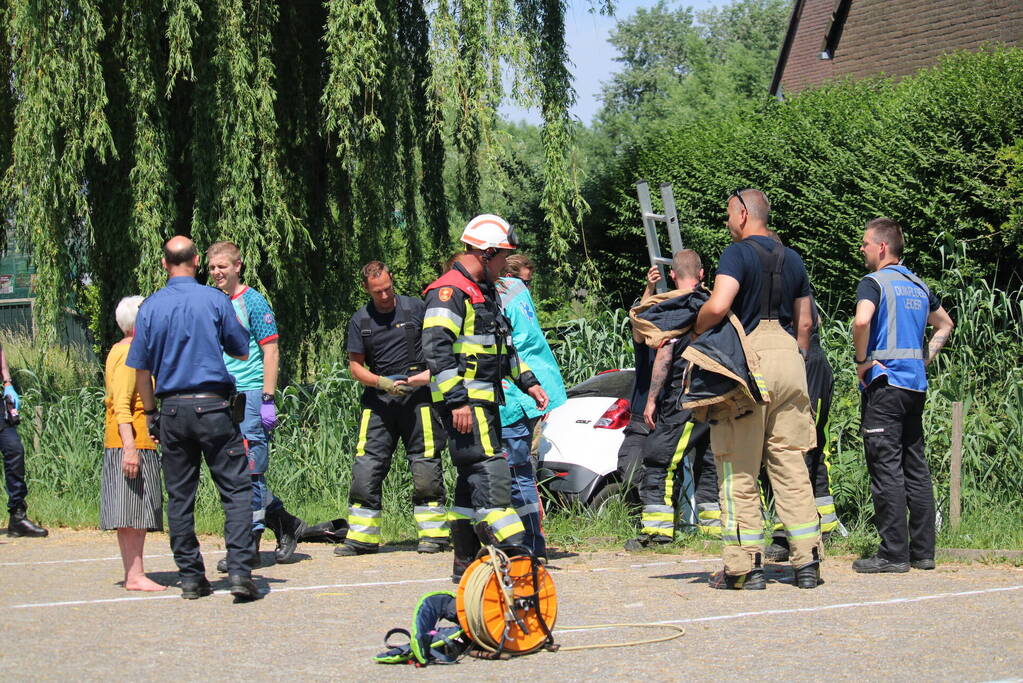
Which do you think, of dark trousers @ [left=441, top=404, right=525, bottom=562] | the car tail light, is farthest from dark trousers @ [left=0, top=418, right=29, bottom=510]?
dark trousers @ [left=441, top=404, right=525, bottom=562]

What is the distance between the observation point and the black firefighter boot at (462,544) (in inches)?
293

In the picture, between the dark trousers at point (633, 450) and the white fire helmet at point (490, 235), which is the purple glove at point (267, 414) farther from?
the dark trousers at point (633, 450)

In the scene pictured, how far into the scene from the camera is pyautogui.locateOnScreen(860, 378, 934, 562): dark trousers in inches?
293

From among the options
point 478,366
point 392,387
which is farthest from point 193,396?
point 392,387

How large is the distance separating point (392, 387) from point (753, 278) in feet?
9.27

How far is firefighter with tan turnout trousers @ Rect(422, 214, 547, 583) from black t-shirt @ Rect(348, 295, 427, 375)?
5.39 feet

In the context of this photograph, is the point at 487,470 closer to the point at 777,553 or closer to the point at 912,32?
the point at 777,553

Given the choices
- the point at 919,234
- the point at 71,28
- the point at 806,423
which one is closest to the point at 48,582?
the point at 806,423

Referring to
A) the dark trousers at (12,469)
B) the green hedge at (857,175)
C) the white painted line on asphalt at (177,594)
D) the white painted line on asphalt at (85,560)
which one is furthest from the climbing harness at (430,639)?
the green hedge at (857,175)

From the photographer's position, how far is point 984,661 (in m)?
5.32

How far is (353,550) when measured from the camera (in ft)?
28.3

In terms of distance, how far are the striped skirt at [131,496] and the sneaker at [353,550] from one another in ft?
4.83

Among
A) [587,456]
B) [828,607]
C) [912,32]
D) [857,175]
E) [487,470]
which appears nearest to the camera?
[828,607]

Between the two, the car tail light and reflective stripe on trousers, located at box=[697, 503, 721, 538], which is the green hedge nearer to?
the car tail light
